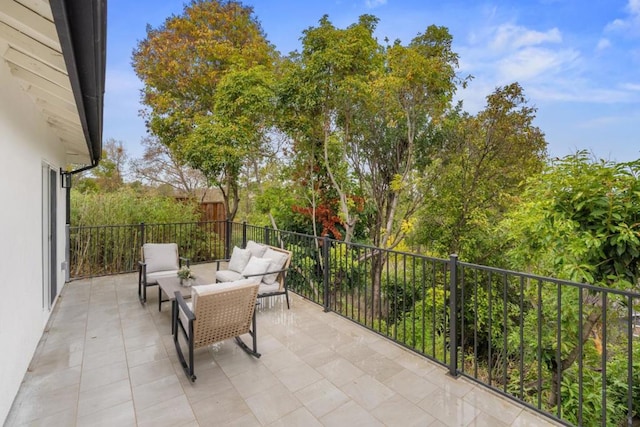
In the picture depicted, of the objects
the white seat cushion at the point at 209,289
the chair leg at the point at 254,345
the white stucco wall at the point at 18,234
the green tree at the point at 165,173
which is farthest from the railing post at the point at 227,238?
the green tree at the point at 165,173

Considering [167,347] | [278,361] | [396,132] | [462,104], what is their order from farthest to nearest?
[462,104] → [396,132] → [167,347] → [278,361]

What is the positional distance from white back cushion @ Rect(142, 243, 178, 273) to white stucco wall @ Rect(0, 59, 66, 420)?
1514 millimetres

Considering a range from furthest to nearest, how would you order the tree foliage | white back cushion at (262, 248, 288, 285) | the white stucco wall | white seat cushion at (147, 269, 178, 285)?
white seat cushion at (147, 269, 178, 285), white back cushion at (262, 248, 288, 285), the tree foliage, the white stucco wall

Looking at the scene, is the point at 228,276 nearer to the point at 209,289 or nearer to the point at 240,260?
the point at 240,260

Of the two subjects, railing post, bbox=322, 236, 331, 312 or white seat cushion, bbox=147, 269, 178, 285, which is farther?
white seat cushion, bbox=147, 269, 178, 285

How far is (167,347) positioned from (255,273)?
140 cm

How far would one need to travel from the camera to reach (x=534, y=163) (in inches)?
256

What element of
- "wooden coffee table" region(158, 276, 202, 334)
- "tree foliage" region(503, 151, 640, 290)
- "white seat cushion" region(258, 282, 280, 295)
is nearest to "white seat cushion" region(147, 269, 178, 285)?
"wooden coffee table" region(158, 276, 202, 334)

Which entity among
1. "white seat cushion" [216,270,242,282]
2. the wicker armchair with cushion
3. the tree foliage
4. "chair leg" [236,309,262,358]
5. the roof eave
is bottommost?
"chair leg" [236,309,262,358]

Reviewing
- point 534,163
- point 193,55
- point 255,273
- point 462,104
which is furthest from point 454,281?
point 193,55

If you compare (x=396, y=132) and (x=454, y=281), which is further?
(x=396, y=132)

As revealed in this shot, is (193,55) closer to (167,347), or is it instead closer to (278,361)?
(167,347)

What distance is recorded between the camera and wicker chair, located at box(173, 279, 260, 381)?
2654 millimetres

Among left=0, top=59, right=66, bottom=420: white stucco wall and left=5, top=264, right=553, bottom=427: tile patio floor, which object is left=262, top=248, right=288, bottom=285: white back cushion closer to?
left=5, top=264, right=553, bottom=427: tile patio floor
